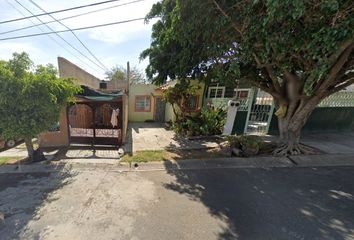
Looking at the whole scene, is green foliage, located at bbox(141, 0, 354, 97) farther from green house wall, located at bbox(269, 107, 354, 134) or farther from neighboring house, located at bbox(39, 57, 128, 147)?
green house wall, located at bbox(269, 107, 354, 134)

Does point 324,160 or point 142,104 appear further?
point 142,104

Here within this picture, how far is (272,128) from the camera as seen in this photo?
9.77 metres

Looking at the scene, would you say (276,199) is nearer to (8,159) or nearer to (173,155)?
(173,155)

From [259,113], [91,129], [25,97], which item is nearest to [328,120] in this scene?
[259,113]

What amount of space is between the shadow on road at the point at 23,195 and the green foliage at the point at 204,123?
5.74 metres

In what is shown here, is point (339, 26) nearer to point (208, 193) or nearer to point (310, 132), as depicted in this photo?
point (208, 193)

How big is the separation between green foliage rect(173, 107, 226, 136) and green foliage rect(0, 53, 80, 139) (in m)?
5.83

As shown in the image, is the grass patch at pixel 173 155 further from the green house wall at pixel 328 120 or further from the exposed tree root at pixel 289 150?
the green house wall at pixel 328 120

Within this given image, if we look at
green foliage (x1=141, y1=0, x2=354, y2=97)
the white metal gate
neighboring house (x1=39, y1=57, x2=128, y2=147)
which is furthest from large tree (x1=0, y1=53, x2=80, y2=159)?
the white metal gate

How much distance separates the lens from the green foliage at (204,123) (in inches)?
366

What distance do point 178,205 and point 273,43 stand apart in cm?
394

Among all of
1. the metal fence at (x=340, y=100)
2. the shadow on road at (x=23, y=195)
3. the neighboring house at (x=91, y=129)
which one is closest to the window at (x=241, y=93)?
the metal fence at (x=340, y=100)

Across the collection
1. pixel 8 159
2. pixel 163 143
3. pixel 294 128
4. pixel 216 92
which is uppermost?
pixel 216 92

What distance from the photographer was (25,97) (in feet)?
16.7
